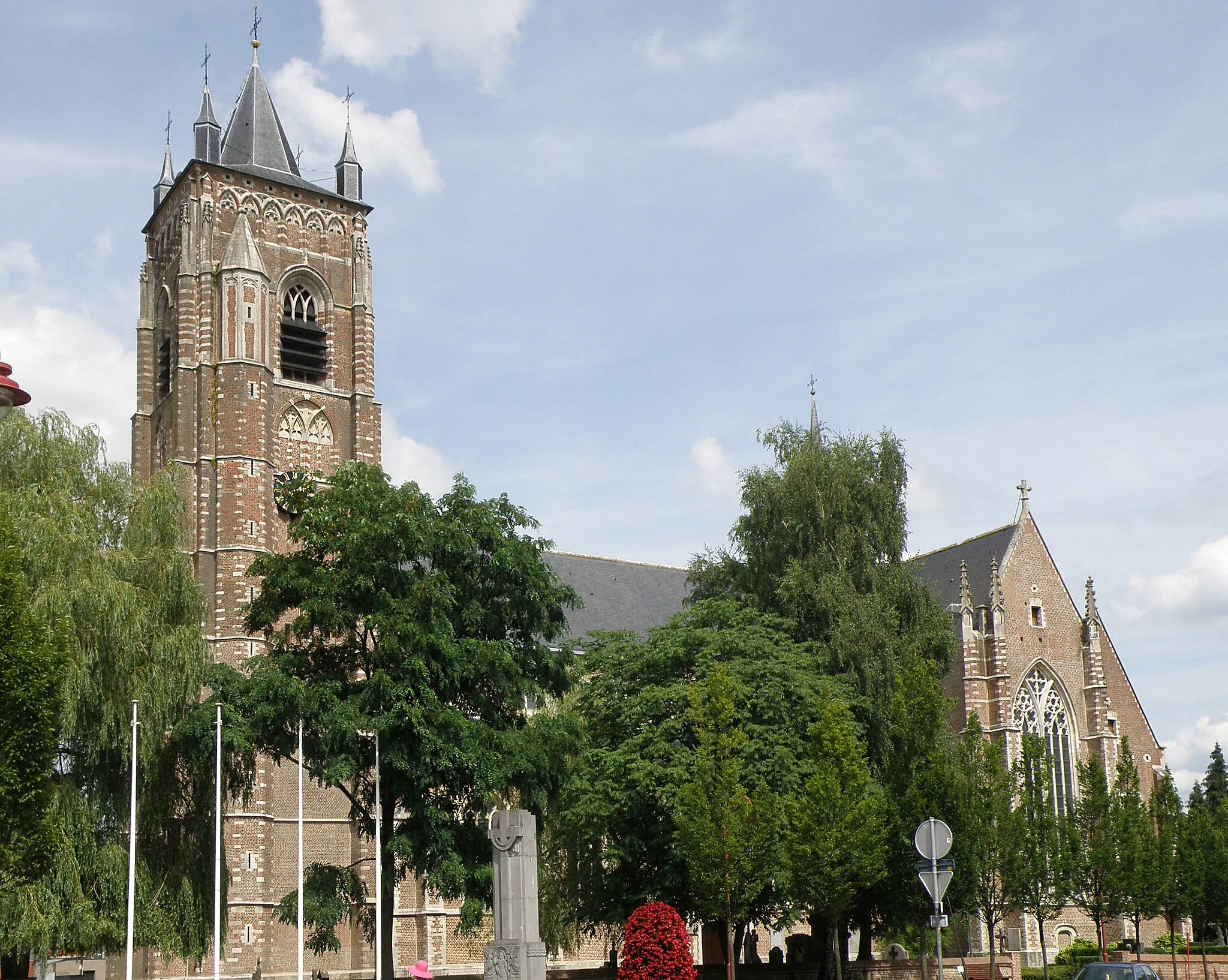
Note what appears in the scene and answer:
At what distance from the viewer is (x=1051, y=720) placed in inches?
2243

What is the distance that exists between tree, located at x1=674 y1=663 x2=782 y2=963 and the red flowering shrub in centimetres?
265

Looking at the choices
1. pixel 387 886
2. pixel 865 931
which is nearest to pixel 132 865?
pixel 387 886

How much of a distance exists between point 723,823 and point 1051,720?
31345 mm

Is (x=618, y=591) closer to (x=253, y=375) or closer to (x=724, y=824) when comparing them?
(x=253, y=375)

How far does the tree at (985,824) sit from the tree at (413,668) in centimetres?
937

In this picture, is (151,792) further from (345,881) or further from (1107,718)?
(1107,718)

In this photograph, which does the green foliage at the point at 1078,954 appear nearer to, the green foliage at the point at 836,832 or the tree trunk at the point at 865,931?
the tree trunk at the point at 865,931

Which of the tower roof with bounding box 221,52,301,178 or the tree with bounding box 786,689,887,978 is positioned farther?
the tower roof with bounding box 221,52,301,178

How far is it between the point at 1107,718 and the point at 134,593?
1688 inches

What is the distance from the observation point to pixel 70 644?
26391 mm

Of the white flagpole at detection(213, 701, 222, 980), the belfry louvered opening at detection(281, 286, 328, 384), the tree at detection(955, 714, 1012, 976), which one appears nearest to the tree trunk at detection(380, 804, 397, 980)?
the white flagpole at detection(213, 701, 222, 980)

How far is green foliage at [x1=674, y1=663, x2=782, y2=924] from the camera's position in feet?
97.4

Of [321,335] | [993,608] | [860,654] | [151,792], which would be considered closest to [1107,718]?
[993,608]

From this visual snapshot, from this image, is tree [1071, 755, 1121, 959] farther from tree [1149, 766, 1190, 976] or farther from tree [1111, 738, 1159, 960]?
tree [1149, 766, 1190, 976]
